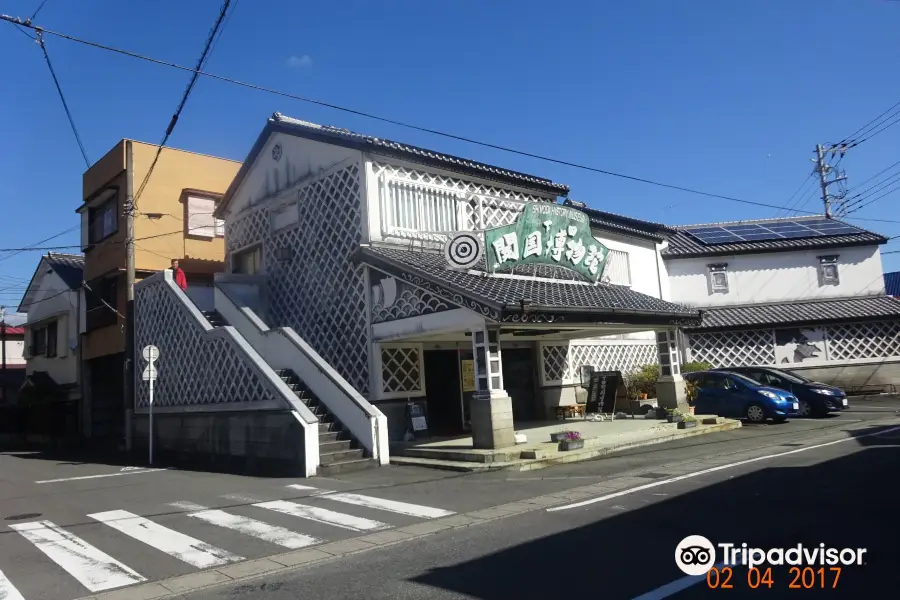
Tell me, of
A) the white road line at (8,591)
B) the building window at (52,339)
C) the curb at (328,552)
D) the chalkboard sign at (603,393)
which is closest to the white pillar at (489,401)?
the curb at (328,552)

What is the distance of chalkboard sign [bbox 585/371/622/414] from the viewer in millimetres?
17672

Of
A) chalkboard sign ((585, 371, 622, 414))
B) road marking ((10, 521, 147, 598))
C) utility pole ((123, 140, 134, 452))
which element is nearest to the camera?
road marking ((10, 521, 147, 598))

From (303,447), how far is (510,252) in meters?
5.99

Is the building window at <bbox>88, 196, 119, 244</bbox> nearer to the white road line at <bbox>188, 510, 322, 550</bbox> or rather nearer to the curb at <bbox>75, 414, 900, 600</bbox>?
the white road line at <bbox>188, 510, 322, 550</bbox>

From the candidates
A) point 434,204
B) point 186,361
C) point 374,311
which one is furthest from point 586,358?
point 186,361

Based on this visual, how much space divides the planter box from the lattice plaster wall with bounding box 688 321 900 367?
48.0 ft

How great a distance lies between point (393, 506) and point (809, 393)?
13965 millimetres

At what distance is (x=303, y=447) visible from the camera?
1200 cm

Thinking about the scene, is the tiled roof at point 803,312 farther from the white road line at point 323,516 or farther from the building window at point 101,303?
the building window at point 101,303

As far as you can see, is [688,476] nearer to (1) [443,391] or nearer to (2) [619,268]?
(1) [443,391]

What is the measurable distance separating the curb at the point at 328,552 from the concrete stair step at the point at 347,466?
4.47 metres

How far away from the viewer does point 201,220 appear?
24656 millimetres

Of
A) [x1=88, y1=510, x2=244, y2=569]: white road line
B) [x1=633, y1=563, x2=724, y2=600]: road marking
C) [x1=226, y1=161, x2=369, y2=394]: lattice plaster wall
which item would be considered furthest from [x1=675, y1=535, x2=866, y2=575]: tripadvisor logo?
[x1=226, y1=161, x2=369, y2=394]: lattice plaster wall

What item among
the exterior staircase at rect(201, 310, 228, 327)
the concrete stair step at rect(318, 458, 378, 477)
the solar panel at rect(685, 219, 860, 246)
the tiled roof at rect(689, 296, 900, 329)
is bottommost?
the concrete stair step at rect(318, 458, 378, 477)
